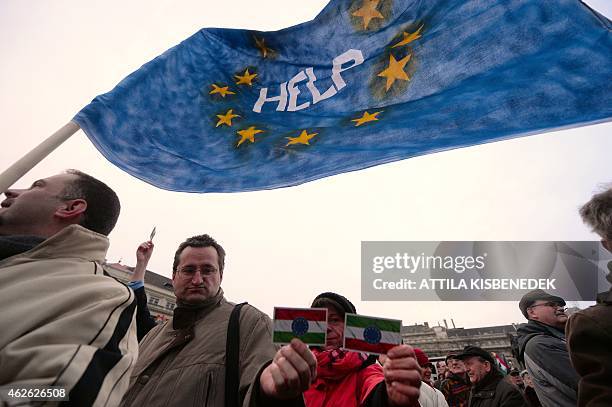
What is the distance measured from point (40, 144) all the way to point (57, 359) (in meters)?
2.49

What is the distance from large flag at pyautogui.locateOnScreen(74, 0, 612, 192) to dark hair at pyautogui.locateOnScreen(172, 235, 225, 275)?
1096mm

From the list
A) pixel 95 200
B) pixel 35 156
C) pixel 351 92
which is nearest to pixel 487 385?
pixel 351 92

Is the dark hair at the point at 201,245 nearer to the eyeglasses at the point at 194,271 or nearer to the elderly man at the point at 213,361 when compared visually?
the eyeglasses at the point at 194,271

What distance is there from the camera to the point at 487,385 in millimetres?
3945

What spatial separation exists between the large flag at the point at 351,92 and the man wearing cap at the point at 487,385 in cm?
227

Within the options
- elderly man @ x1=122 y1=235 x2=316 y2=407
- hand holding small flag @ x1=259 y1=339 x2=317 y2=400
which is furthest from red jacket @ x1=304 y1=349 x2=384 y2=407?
hand holding small flag @ x1=259 y1=339 x2=317 y2=400

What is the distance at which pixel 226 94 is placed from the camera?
A: 4164 mm

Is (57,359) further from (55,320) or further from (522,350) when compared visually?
(522,350)

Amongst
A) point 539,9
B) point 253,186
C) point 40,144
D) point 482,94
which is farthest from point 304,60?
point 40,144

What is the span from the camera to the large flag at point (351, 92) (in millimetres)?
3061

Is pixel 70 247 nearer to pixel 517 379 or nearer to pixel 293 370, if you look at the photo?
pixel 293 370

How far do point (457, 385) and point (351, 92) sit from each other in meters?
3.93

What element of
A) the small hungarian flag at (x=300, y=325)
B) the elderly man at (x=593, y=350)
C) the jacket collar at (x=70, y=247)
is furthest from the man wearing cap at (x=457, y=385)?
the jacket collar at (x=70, y=247)

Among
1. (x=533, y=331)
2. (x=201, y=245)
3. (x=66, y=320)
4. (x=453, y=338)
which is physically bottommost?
(x=66, y=320)
